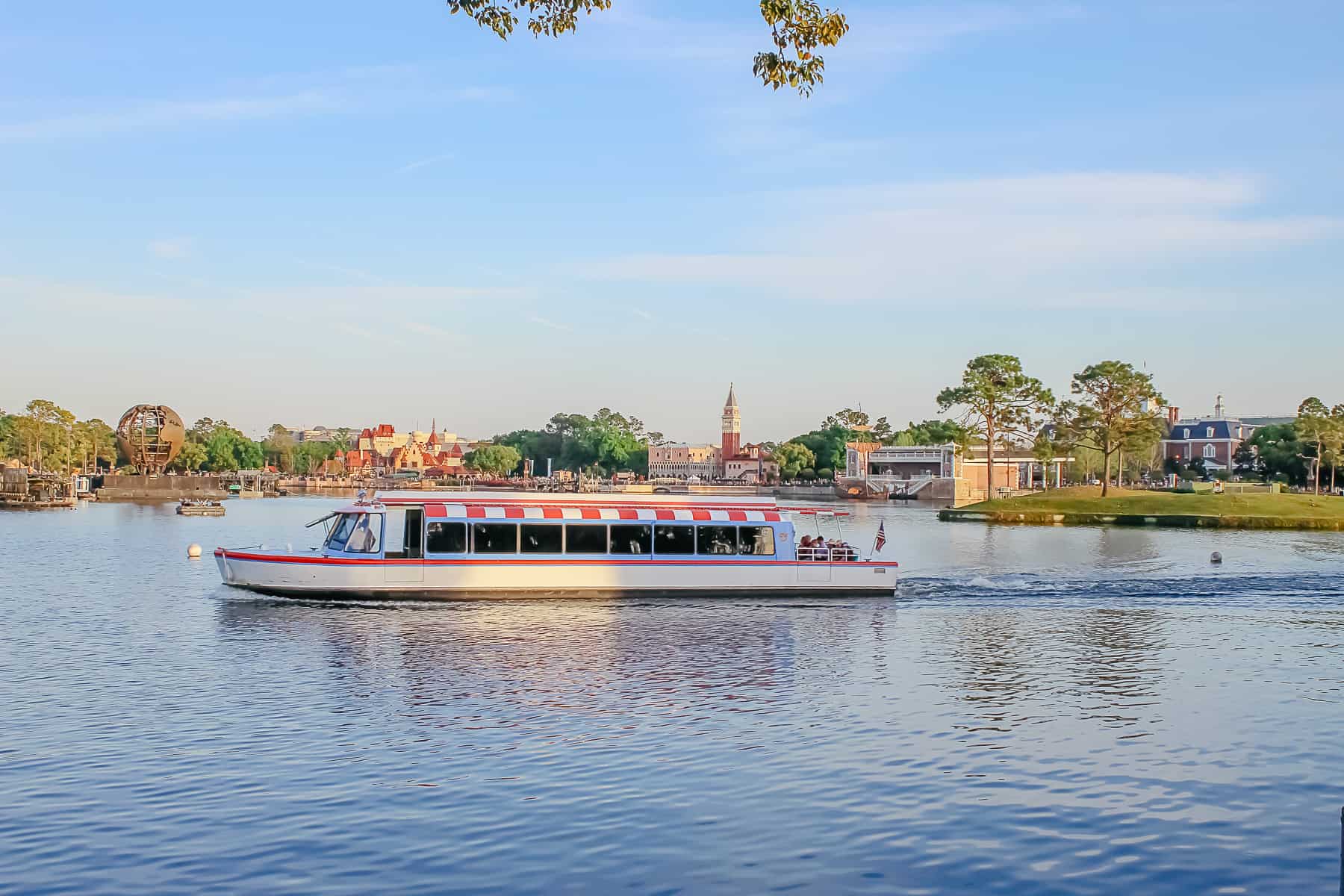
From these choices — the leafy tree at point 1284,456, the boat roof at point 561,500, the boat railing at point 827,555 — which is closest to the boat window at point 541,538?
the boat roof at point 561,500

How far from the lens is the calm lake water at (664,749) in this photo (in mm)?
15031

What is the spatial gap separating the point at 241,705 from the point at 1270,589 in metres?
40.8

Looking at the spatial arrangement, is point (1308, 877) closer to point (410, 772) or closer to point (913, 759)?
point (913, 759)

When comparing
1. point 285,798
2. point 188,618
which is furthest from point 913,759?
point 188,618

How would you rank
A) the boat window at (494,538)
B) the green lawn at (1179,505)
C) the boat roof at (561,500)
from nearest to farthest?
the boat roof at (561,500) < the boat window at (494,538) < the green lawn at (1179,505)

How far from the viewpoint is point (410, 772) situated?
19078 millimetres

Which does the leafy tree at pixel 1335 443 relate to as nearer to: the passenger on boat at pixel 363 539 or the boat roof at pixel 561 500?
the boat roof at pixel 561 500

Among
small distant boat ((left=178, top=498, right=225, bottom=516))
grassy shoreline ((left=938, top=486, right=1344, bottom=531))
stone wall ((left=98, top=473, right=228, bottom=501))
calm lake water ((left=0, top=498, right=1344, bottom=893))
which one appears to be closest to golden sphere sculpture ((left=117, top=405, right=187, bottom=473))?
stone wall ((left=98, top=473, right=228, bottom=501))

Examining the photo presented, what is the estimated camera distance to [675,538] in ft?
141

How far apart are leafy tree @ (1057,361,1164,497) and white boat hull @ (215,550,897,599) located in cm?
7677

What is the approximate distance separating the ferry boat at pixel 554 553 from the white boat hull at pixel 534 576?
0.12 feet

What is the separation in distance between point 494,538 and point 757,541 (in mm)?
9350

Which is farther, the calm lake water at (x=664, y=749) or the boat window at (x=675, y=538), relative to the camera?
the boat window at (x=675, y=538)

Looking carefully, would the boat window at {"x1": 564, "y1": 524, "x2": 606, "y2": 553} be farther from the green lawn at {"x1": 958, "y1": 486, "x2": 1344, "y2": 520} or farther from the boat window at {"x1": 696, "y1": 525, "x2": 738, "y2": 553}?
the green lawn at {"x1": 958, "y1": 486, "x2": 1344, "y2": 520}
